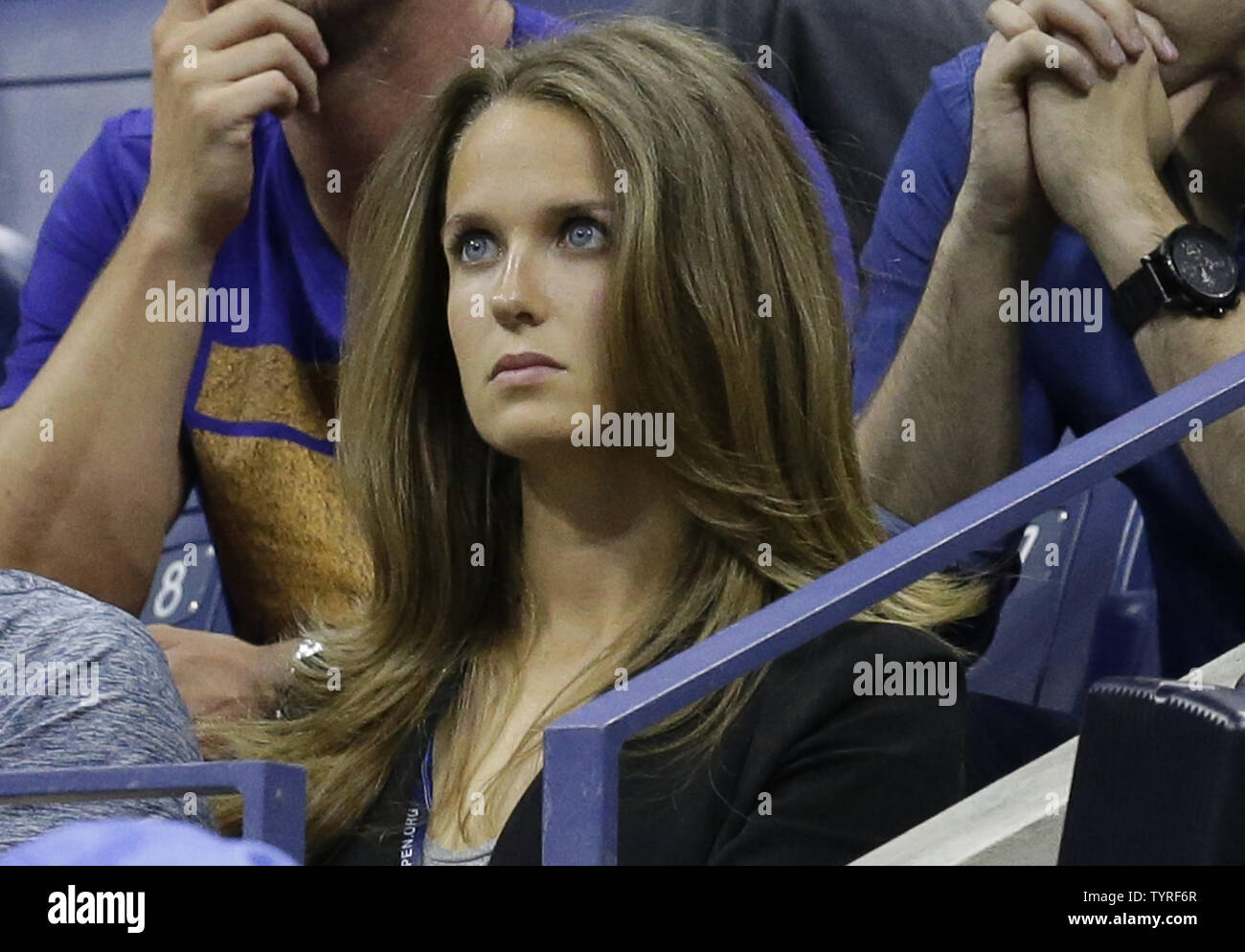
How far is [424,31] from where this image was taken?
85.1 inches

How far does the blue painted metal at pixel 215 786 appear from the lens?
111 centimetres

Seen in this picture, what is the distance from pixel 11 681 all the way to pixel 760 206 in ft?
1.97

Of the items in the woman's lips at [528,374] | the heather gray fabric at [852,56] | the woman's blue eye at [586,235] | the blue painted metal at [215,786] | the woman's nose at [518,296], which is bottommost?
the blue painted metal at [215,786]

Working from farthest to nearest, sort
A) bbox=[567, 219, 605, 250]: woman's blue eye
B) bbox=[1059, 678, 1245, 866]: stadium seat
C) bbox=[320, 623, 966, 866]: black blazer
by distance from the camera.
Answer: bbox=[567, 219, 605, 250]: woman's blue eye → bbox=[320, 623, 966, 866]: black blazer → bbox=[1059, 678, 1245, 866]: stadium seat

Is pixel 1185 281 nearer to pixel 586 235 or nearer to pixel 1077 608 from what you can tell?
pixel 1077 608

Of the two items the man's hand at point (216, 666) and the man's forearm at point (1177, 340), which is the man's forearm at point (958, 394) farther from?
the man's hand at point (216, 666)

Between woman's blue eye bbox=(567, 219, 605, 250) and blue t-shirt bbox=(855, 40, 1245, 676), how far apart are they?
0.48 meters

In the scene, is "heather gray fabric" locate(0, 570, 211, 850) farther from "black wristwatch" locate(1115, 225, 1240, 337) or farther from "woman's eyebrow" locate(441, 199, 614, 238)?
"black wristwatch" locate(1115, 225, 1240, 337)

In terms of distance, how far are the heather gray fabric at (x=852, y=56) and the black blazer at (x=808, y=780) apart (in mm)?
744

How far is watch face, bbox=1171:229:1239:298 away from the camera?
71.1 inches

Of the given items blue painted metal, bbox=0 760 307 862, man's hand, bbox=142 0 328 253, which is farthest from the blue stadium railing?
man's hand, bbox=142 0 328 253

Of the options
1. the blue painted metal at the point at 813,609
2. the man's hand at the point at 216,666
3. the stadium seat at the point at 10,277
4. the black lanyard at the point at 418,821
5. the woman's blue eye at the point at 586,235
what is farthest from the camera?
the stadium seat at the point at 10,277

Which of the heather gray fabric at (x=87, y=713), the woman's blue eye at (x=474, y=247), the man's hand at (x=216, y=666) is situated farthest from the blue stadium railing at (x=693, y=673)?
the man's hand at (x=216, y=666)
